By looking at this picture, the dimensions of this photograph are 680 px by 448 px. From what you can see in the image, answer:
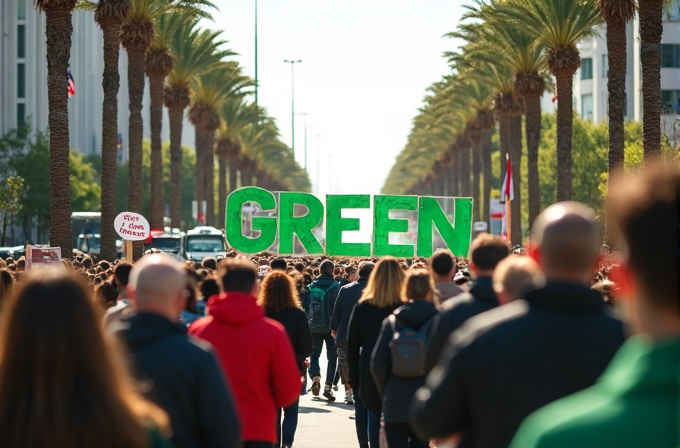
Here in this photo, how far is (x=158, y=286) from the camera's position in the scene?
466cm

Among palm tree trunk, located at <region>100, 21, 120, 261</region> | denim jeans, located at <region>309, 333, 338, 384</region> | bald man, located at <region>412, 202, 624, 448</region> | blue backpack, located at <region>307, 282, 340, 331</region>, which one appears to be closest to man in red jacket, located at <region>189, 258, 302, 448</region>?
bald man, located at <region>412, 202, 624, 448</region>

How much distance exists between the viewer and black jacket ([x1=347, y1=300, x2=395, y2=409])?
9.59 meters

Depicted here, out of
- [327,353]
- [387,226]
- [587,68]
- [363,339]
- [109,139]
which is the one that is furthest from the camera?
[587,68]

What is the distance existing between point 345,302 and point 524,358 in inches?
344

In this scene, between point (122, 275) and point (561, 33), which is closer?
point (122, 275)

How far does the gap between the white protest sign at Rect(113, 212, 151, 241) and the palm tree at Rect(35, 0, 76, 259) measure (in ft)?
5.04

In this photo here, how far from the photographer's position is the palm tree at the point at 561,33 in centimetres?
3631

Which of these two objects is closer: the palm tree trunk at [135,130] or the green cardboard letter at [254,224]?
the green cardboard letter at [254,224]

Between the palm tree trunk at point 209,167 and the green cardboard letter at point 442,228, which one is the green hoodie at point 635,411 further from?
the palm tree trunk at point 209,167

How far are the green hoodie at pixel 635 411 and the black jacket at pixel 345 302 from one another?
33.8 ft

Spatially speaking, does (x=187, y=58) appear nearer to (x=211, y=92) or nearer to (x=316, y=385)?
(x=211, y=92)

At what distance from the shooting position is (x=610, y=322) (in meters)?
4.47

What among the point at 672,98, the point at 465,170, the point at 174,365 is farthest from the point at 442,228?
the point at 672,98

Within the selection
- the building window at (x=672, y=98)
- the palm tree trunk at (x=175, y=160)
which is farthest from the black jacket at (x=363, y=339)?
the building window at (x=672, y=98)
